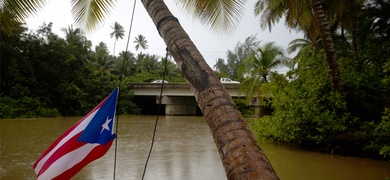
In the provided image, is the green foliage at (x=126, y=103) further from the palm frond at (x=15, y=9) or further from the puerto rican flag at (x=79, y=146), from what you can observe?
the puerto rican flag at (x=79, y=146)

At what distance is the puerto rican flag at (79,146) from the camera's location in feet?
8.34

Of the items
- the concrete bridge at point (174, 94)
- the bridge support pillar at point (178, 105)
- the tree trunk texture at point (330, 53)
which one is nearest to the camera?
the tree trunk texture at point (330, 53)

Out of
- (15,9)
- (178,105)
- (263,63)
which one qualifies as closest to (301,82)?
(15,9)

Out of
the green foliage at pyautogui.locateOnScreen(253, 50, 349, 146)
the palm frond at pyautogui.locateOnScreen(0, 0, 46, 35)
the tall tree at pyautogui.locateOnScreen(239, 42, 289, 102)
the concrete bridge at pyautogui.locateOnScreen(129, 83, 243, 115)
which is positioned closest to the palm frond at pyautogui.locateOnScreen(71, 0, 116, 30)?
the palm frond at pyautogui.locateOnScreen(0, 0, 46, 35)

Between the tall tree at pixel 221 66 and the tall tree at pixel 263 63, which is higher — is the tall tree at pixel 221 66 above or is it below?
above

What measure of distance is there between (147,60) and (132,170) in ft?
114

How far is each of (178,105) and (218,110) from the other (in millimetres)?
29423

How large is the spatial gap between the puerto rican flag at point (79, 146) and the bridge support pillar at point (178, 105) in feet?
90.7

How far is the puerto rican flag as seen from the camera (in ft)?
8.34

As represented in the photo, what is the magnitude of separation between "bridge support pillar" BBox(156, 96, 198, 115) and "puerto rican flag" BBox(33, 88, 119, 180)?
2763cm

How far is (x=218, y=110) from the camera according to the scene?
2.23 meters

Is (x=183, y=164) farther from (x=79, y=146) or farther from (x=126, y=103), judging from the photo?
(x=126, y=103)

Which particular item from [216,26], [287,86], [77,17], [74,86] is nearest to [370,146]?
[287,86]

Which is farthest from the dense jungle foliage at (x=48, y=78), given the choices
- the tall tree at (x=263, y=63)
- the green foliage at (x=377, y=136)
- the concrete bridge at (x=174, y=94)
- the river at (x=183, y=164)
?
the green foliage at (x=377, y=136)
